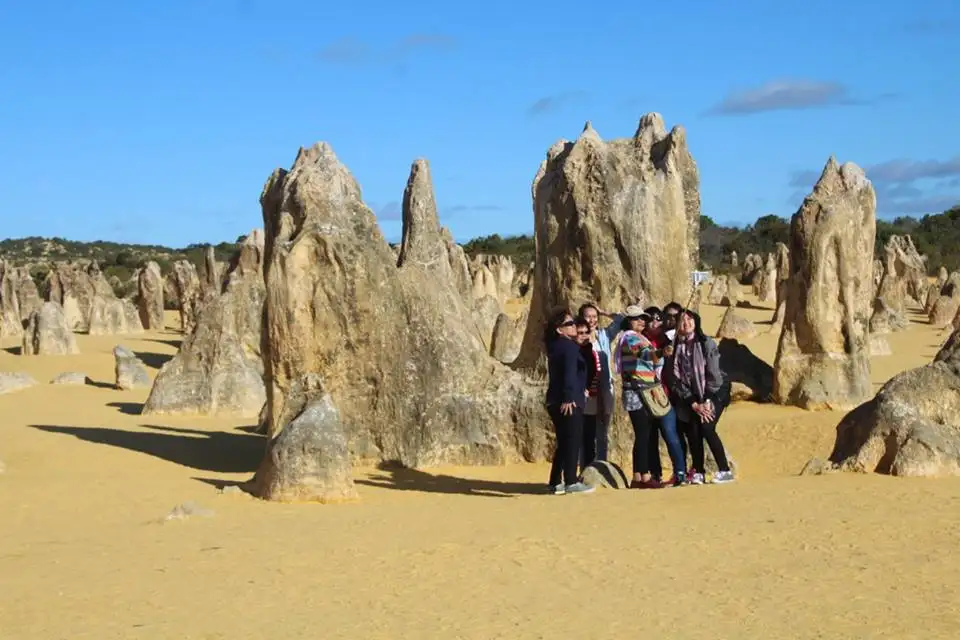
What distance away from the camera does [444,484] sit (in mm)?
A: 10961

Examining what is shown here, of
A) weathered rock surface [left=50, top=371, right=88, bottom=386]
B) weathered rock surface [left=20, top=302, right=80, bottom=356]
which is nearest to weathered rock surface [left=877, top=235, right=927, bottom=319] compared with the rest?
weathered rock surface [left=20, top=302, right=80, bottom=356]

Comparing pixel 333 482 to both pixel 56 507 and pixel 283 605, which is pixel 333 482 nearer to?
pixel 56 507

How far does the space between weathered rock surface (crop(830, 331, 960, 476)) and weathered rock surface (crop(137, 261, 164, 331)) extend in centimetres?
2758

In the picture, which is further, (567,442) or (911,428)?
(567,442)

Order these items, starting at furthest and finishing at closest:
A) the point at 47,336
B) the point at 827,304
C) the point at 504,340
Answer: the point at 47,336 → the point at 504,340 → the point at 827,304

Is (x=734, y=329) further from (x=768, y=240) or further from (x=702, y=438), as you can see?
(x=768, y=240)

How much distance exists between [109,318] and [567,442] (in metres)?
24.4

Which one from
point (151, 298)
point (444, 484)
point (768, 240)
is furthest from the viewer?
point (768, 240)

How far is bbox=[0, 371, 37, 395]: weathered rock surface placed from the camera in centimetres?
1872

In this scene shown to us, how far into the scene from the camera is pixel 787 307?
16219 mm

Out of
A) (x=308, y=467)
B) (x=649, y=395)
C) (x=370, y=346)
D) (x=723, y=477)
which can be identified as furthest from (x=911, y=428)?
(x=370, y=346)

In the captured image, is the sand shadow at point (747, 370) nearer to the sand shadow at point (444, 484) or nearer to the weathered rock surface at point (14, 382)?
the sand shadow at point (444, 484)

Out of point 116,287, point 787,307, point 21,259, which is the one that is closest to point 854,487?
point 787,307

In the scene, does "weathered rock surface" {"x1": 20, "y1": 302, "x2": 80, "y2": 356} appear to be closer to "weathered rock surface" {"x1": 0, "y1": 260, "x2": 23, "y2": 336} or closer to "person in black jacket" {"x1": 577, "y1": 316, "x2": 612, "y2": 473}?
"weathered rock surface" {"x1": 0, "y1": 260, "x2": 23, "y2": 336}
